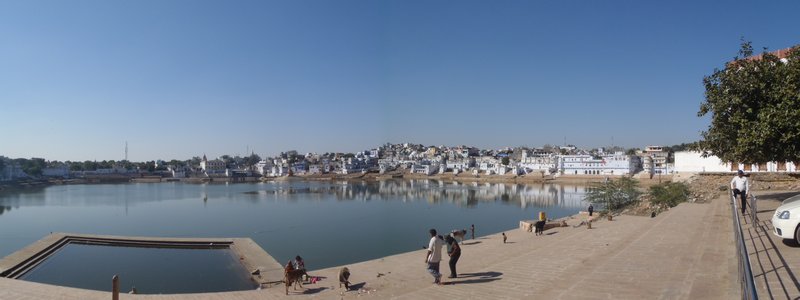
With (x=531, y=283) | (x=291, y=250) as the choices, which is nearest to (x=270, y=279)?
(x=531, y=283)

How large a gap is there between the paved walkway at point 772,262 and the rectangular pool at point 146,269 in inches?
486

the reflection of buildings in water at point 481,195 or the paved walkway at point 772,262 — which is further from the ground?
the paved walkway at point 772,262

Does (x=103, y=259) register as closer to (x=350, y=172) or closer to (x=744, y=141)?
(x=744, y=141)

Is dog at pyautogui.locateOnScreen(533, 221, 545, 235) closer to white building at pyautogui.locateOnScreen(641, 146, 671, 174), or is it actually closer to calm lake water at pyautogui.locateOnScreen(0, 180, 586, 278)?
calm lake water at pyautogui.locateOnScreen(0, 180, 586, 278)

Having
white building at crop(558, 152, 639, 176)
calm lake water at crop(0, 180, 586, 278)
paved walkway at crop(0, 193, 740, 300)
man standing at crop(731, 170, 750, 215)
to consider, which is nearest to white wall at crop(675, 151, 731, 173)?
calm lake water at crop(0, 180, 586, 278)

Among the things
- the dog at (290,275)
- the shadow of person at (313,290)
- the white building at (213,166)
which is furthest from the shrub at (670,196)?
the white building at (213,166)

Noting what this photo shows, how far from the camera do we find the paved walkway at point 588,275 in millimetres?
6527

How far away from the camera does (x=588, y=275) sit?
7621 mm

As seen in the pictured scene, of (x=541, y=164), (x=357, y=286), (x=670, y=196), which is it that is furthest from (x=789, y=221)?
(x=541, y=164)

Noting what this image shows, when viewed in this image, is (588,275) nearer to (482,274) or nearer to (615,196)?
(482,274)

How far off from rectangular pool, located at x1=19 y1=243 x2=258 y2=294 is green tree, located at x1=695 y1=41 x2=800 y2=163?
48.3 ft

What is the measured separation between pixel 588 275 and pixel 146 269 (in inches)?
656

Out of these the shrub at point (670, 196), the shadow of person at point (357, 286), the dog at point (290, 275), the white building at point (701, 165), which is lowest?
the shadow of person at point (357, 286)

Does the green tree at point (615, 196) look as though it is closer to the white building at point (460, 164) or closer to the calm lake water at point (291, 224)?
the calm lake water at point (291, 224)
